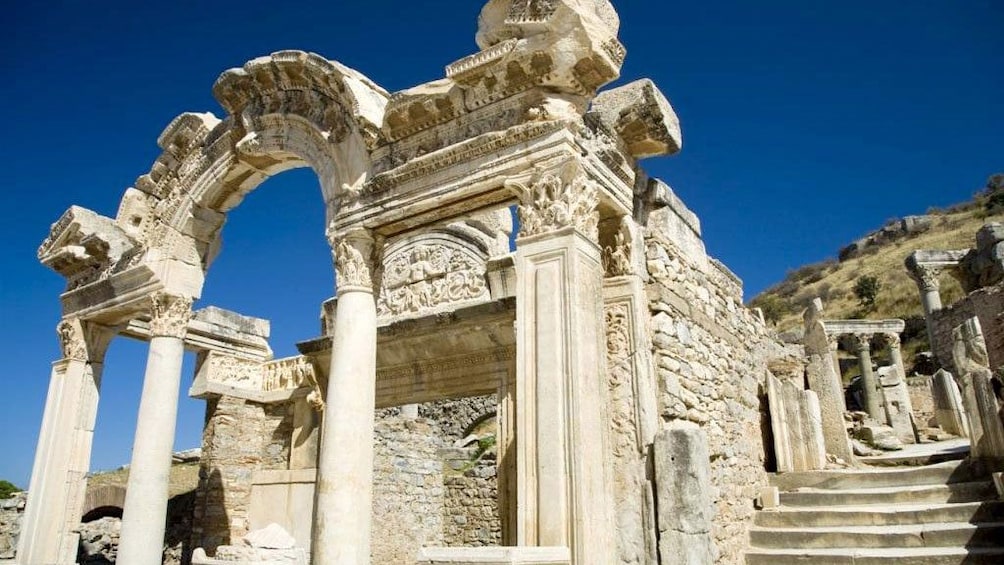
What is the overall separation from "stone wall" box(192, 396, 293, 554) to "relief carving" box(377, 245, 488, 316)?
3.55m

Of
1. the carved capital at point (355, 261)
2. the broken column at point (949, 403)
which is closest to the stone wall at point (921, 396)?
the broken column at point (949, 403)

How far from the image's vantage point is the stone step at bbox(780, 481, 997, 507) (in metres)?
7.66

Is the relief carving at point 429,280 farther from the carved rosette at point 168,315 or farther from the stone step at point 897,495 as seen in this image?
the stone step at point 897,495

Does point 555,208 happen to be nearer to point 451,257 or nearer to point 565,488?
point 565,488

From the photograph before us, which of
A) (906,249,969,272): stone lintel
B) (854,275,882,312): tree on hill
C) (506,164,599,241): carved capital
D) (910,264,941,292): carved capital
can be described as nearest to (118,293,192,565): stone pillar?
(506,164,599,241): carved capital

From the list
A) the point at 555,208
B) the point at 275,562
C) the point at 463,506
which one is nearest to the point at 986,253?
the point at 463,506

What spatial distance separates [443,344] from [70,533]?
6.20 metres

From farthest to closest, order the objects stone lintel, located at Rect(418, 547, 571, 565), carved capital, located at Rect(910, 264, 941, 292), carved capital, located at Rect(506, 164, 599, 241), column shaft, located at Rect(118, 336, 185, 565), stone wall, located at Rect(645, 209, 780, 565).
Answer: carved capital, located at Rect(910, 264, 941, 292), column shaft, located at Rect(118, 336, 185, 565), stone wall, located at Rect(645, 209, 780, 565), carved capital, located at Rect(506, 164, 599, 241), stone lintel, located at Rect(418, 547, 571, 565)

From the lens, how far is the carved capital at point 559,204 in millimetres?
5793

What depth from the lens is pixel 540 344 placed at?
5523 millimetres

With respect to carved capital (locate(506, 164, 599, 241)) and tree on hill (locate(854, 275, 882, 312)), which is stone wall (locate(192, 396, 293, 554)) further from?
tree on hill (locate(854, 275, 882, 312))

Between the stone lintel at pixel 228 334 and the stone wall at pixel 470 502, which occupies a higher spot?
the stone lintel at pixel 228 334

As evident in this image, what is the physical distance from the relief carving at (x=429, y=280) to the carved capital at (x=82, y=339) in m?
4.70

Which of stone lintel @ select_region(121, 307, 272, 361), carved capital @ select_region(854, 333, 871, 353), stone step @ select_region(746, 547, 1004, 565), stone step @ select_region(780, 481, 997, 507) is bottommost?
stone step @ select_region(746, 547, 1004, 565)
